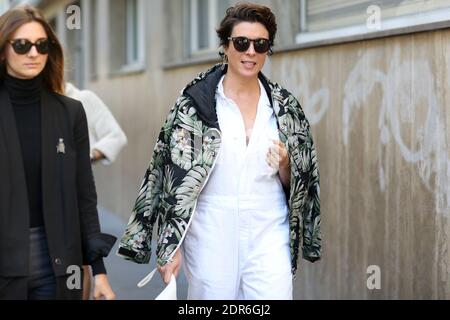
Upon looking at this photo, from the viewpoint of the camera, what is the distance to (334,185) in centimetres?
605

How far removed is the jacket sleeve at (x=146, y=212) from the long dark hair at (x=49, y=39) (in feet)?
1.90

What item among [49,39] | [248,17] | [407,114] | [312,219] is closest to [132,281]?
[407,114]

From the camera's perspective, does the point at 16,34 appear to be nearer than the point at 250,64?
Yes

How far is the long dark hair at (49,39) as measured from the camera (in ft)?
11.2

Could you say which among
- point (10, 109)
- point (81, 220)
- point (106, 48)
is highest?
point (106, 48)

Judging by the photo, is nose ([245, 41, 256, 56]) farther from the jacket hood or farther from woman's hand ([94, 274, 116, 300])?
woman's hand ([94, 274, 116, 300])

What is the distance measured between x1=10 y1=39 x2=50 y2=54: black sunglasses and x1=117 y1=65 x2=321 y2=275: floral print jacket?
693 millimetres

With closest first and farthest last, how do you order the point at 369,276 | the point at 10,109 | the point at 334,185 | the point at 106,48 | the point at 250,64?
the point at 10,109
the point at 250,64
the point at 369,276
the point at 334,185
the point at 106,48

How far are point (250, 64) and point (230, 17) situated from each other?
0.84 feet

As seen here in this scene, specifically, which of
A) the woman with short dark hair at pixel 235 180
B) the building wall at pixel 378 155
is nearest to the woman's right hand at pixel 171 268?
the woman with short dark hair at pixel 235 180

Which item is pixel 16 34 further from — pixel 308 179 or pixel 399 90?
pixel 399 90

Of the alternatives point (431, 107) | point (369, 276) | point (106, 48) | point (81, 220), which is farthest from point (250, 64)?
point (106, 48)

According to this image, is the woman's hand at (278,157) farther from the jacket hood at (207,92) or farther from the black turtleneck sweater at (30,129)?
the black turtleneck sweater at (30,129)
